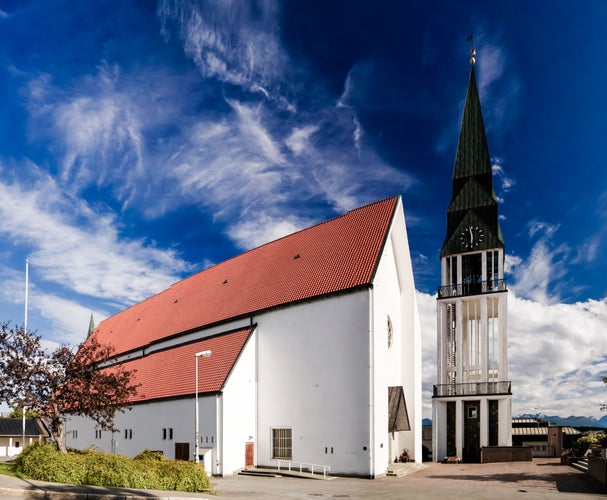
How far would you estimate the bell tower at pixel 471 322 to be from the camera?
42688 millimetres

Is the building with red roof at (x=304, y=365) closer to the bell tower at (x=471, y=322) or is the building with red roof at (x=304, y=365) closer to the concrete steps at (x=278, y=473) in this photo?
the concrete steps at (x=278, y=473)

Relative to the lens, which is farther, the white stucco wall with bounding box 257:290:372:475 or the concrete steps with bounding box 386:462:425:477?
the concrete steps with bounding box 386:462:425:477

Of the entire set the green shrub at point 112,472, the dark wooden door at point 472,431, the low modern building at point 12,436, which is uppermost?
the green shrub at point 112,472

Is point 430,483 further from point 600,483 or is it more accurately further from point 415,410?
point 415,410

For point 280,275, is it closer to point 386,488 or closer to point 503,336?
point 386,488

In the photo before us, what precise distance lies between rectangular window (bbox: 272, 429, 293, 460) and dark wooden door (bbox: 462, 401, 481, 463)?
19.5 metres

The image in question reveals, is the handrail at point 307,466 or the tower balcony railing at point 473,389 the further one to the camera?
the tower balcony railing at point 473,389

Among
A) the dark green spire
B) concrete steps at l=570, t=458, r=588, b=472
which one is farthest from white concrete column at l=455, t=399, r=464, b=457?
concrete steps at l=570, t=458, r=588, b=472

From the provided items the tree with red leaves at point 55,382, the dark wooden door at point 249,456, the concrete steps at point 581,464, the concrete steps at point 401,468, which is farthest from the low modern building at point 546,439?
the tree with red leaves at point 55,382

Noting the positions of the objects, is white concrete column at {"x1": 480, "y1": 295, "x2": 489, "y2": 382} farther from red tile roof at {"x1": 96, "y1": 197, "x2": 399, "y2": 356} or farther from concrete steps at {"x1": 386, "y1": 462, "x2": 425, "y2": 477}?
red tile roof at {"x1": 96, "y1": 197, "x2": 399, "y2": 356}

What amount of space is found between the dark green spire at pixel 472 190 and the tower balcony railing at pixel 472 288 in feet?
8.97

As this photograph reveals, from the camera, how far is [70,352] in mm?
25297

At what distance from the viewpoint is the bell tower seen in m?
42.7

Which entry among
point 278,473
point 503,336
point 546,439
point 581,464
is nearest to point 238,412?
point 278,473
